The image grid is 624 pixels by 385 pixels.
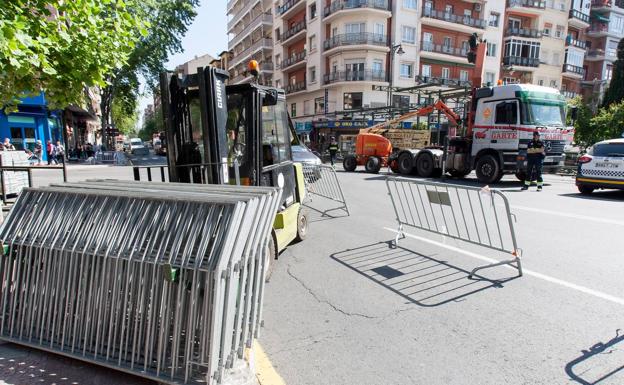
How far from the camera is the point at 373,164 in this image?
18.2 metres

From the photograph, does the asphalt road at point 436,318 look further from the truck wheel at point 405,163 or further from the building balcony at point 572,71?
the building balcony at point 572,71

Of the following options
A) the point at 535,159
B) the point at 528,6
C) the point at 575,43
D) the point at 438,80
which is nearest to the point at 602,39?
the point at 575,43

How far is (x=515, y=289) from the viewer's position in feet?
13.9

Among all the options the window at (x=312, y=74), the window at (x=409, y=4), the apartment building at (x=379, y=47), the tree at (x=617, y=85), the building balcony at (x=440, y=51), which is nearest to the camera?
the tree at (x=617, y=85)

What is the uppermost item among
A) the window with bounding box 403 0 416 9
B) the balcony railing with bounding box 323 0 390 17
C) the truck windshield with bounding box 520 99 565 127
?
the window with bounding box 403 0 416 9

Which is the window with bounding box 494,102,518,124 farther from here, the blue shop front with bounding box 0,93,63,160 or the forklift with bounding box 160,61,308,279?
the blue shop front with bounding box 0,93,63,160

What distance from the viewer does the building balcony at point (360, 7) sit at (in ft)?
116

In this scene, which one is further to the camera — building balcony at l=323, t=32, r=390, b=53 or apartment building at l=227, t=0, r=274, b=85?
apartment building at l=227, t=0, r=274, b=85

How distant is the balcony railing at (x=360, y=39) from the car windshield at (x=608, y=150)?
93.8 ft

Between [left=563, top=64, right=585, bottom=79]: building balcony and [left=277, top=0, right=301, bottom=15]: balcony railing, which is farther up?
[left=277, top=0, right=301, bottom=15]: balcony railing

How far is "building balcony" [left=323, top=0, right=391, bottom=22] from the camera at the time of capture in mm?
35500

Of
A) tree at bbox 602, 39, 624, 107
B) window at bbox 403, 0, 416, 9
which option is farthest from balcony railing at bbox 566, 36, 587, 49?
window at bbox 403, 0, 416, 9

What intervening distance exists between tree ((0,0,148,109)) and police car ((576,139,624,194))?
12390 millimetres

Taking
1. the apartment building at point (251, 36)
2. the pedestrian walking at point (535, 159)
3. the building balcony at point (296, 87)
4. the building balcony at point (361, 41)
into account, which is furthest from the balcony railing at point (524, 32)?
the pedestrian walking at point (535, 159)
